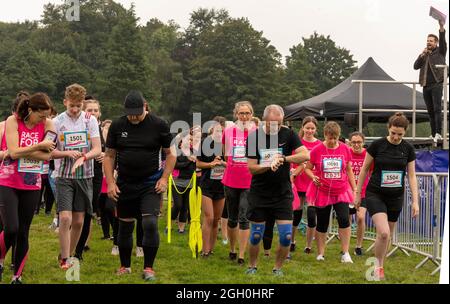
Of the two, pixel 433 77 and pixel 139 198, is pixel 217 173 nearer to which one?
pixel 139 198

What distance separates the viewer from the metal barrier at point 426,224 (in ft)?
25.8

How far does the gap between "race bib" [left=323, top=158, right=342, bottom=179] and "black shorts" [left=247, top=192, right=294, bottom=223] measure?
1.65 m

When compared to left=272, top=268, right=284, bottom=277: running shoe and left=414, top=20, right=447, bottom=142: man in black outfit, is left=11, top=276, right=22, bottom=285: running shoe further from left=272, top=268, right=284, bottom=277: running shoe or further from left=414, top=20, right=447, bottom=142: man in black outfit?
left=414, top=20, right=447, bottom=142: man in black outfit

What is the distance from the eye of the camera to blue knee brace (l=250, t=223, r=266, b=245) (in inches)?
268

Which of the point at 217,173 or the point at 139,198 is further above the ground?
the point at 217,173

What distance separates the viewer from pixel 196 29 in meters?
85.3

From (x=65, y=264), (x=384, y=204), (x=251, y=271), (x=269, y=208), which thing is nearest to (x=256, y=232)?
(x=269, y=208)

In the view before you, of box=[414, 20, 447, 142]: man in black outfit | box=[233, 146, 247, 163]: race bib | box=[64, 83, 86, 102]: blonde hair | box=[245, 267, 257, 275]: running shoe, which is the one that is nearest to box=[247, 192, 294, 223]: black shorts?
box=[245, 267, 257, 275]: running shoe

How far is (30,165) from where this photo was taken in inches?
231

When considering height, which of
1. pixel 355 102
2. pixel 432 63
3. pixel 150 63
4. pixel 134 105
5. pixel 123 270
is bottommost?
pixel 123 270

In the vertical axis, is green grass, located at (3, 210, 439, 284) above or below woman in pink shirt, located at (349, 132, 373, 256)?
below

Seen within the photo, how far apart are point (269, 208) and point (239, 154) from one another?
1335mm

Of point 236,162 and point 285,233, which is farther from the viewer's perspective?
point 236,162
